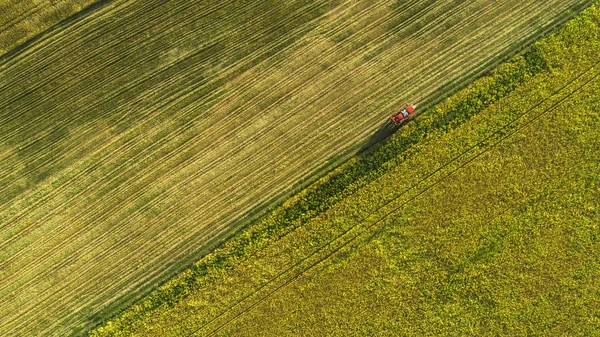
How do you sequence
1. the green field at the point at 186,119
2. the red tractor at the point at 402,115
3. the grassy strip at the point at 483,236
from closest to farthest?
the red tractor at the point at 402,115, the green field at the point at 186,119, the grassy strip at the point at 483,236

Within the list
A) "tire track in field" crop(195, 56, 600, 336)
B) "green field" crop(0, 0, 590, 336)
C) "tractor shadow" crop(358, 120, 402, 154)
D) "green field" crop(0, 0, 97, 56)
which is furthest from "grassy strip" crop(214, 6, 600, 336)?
"green field" crop(0, 0, 97, 56)

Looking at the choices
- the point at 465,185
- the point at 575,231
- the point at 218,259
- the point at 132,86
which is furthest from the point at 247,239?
the point at 575,231

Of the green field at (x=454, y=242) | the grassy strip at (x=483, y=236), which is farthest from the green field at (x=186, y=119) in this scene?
the grassy strip at (x=483, y=236)

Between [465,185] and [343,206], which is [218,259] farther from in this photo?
[465,185]

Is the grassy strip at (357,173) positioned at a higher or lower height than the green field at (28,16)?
lower

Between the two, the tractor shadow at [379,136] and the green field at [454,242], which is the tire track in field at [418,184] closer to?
the green field at [454,242]

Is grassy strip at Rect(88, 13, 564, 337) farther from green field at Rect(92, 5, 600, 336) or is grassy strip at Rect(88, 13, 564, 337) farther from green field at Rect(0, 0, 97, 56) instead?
green field at Rect(0, 0, 97, 56)

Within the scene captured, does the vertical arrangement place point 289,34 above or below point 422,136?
above
